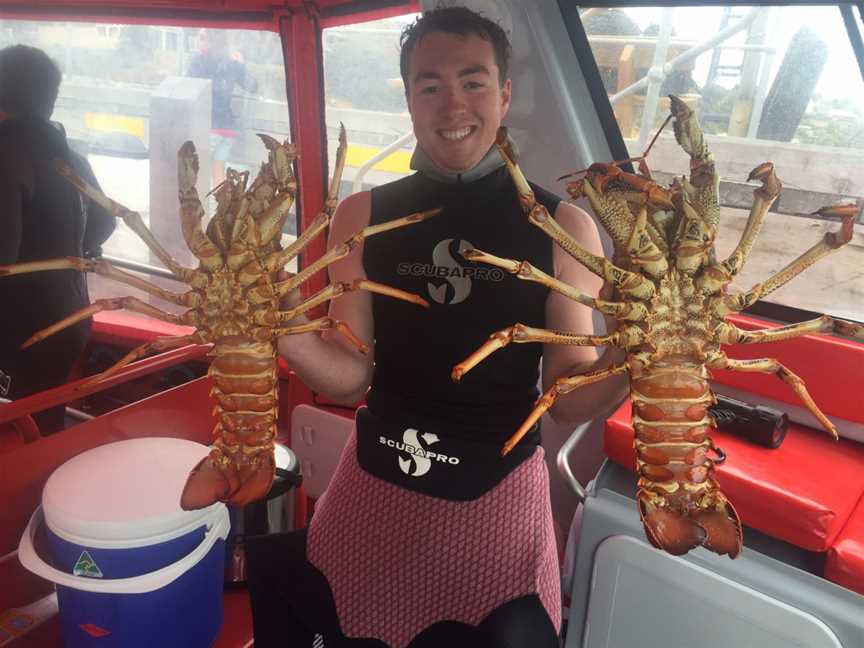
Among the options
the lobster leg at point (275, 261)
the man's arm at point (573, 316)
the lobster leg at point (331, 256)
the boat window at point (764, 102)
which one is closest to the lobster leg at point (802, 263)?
the man's arm at point (573, 316)

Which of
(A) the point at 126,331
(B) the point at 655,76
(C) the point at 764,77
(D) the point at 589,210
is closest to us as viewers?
(C) the point at 764,77

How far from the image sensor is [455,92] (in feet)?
4.28

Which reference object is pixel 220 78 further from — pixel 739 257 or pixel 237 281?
pixel 739 257

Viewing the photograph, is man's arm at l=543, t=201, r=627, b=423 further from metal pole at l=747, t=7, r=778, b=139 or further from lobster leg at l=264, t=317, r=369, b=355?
metal pole at l=747, t=7, r=778, b=139

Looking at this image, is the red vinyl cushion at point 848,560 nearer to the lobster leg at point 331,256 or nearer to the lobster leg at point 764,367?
the lobster leg at point 764,367

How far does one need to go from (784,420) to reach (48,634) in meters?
2.30

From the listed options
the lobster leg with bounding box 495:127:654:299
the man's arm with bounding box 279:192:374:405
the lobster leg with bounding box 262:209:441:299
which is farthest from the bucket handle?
the lobster leg with bounding box 495:127:654:299

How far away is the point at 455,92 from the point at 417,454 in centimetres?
78

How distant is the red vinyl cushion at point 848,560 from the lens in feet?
4.68

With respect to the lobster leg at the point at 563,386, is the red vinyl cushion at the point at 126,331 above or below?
below

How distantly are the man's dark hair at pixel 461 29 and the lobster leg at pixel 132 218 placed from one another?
69 cm

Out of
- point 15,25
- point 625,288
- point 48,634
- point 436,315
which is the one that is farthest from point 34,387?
point 625,288

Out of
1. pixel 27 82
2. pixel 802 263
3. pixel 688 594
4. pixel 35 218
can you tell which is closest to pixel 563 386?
pixel 802 263

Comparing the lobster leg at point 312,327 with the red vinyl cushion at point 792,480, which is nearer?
the lobster leg at point 312,327
